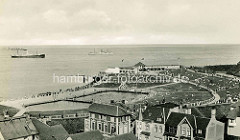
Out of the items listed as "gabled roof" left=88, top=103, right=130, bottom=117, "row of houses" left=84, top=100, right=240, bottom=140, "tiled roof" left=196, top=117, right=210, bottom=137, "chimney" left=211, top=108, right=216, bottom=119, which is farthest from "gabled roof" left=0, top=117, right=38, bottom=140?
"chimney" left=211, top=108, right=216, bottom=119

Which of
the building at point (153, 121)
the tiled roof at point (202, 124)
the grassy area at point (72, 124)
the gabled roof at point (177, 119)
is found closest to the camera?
the tiled roof at point (202, 124)

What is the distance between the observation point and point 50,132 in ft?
18.4

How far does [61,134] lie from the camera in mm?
5586

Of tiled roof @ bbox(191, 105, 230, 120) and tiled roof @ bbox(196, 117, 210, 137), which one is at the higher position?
tiled roof @ bbox(191, 105, 230, 120)

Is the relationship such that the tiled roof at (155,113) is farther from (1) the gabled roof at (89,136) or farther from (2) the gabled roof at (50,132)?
(2) the gabled roof at (50,132)

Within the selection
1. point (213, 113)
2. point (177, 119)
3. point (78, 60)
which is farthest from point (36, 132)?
point (213, 113)

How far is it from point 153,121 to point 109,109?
2.29 ft

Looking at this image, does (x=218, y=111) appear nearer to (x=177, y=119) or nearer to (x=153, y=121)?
(x=177, y=119)

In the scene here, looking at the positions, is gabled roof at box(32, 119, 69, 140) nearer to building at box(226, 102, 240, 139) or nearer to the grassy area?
the grassy area

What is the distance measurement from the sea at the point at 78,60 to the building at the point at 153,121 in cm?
69

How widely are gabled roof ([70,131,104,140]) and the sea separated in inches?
30.4

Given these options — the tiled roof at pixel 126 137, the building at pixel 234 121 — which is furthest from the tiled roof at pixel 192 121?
the tiled roof at pixel 126 137

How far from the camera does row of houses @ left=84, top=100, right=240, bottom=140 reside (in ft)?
17.8

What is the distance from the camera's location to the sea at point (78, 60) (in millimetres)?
5539
